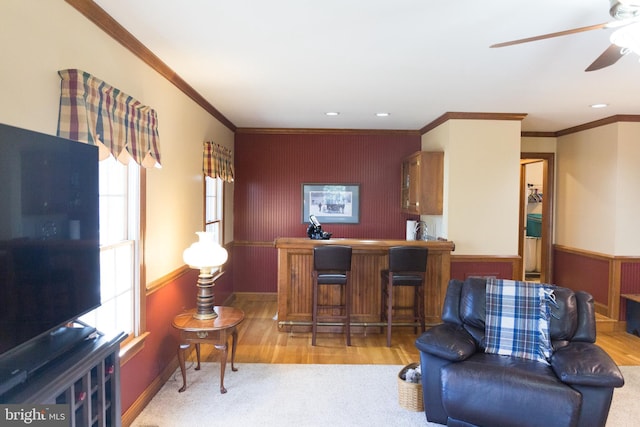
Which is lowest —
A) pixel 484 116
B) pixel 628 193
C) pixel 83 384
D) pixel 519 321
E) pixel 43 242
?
pixel 519 321

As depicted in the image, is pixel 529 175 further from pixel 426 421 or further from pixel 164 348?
pixel 164 348

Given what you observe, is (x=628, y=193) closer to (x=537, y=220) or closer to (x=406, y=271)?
(x=406, y=271)

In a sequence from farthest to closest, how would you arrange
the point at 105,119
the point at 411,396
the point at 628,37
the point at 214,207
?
1. the point at 214,207
2. the point at 411,396
3. the point at 105,119
4. the point at 628,37

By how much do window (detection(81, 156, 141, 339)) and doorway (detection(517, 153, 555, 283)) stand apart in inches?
163

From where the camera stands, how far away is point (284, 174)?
19.7ft

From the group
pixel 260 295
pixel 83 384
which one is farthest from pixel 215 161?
pixel 83 384

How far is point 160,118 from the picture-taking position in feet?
10.2

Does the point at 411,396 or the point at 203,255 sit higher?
the point at 203,255

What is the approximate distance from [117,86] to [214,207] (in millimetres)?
2717

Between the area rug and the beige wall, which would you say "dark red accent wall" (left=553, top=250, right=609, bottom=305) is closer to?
the beige wall

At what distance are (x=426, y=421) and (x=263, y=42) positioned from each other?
2741 mm

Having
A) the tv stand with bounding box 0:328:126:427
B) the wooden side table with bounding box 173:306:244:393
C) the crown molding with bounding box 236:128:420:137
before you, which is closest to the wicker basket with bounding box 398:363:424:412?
the wooden side table with bounding box 173:306:244:393

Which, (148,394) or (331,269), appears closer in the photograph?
(148,394)

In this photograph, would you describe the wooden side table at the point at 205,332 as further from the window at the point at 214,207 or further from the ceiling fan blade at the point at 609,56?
the ceiling fan blade at the point at 609,56
